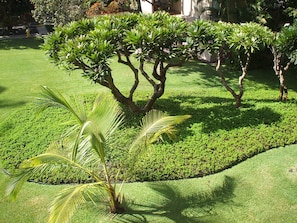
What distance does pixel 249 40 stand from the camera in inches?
292

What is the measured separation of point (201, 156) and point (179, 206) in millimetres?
1441

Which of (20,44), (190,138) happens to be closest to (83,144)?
(190,138)

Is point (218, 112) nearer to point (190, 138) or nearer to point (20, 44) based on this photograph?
point (190, 138)

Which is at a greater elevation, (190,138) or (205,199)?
(190,138)

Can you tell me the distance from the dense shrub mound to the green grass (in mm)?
20

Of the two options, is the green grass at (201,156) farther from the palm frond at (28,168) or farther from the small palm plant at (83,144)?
the palm frond at (28,168)

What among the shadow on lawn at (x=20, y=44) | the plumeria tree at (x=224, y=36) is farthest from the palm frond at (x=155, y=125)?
the shadow on lawn at (x=20, y=44)

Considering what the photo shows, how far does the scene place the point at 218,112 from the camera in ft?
26.3

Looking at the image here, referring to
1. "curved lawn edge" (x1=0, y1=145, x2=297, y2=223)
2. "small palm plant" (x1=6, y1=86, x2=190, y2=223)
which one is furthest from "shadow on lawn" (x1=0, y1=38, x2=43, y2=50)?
"small palm plant" (x1=6, y1=86, x2=190, y2=223)

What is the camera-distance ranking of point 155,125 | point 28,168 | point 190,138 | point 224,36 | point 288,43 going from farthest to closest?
point 288,43
point 224,36
point 190,138
point 155,125
point 28,168

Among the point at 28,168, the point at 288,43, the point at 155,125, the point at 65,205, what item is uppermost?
the point at 288,43

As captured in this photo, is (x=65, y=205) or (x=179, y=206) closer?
(x=65, y=205)

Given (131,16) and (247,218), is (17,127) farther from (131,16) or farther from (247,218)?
(247,218)

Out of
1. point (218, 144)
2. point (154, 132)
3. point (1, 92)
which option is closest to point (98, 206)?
point (154, 132)
